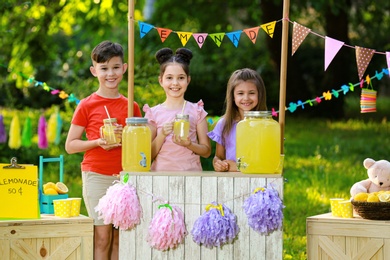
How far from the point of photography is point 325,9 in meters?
12.2

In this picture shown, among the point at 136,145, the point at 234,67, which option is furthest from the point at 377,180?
the point at 234,67

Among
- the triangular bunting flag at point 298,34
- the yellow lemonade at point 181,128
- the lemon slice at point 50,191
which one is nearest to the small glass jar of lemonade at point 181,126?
the yellow lemonade at point 181,128

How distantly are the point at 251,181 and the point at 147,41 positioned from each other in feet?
26.4

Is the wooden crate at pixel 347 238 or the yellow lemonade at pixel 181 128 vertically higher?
the yellow lemonade at pixel 181 128

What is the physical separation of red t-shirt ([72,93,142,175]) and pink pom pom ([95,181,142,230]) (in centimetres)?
45

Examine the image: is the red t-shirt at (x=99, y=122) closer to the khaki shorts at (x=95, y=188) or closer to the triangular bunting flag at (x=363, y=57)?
the khaki shorts at (x=95, y=188)

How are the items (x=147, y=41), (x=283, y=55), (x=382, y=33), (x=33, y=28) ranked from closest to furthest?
(x=283, y=55)
(x=33, y=28)
(x=147, y=41)
(x=382, y=33)

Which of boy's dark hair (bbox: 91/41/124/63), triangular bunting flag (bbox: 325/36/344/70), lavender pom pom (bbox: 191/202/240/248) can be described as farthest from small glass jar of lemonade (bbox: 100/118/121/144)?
triangular bunting flag (bbox: 325/36/344/70)

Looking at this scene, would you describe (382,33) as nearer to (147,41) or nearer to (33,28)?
(147,41)

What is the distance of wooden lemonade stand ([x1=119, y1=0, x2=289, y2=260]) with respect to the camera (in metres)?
3.68

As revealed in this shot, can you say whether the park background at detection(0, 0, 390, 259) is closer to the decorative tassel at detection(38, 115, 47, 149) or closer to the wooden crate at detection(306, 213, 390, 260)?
the decorative tassel at detection(38, 115, 47, 149)

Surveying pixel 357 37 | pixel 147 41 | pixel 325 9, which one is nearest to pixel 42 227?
pixel 147 41

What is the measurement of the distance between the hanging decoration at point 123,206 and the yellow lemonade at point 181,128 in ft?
1.03

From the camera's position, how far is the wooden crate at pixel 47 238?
12.8 feet
